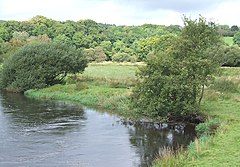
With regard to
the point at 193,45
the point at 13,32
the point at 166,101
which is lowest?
the point at 166,101

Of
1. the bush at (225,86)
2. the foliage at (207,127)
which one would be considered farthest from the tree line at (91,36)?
the foliage at (207,127)

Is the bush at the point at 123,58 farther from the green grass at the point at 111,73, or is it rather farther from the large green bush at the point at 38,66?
the large green bush at the point at 38,66

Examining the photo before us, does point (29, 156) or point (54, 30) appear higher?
point (54, 30)

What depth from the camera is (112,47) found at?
374 ft

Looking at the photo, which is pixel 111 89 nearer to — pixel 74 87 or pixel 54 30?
pixel 74 87

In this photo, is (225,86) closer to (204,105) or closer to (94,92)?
(204,105)

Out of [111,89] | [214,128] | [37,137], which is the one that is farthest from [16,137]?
[111,89]

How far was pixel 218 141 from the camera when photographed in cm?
2317

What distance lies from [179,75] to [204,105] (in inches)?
243

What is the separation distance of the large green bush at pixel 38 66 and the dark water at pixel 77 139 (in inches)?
673

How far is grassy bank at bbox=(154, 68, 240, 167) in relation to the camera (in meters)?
19.0

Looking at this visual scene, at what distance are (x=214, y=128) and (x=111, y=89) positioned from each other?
2320cm

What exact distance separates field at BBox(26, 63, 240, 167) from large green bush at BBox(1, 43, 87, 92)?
2.33m

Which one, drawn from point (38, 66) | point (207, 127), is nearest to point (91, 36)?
point (38, 66)
